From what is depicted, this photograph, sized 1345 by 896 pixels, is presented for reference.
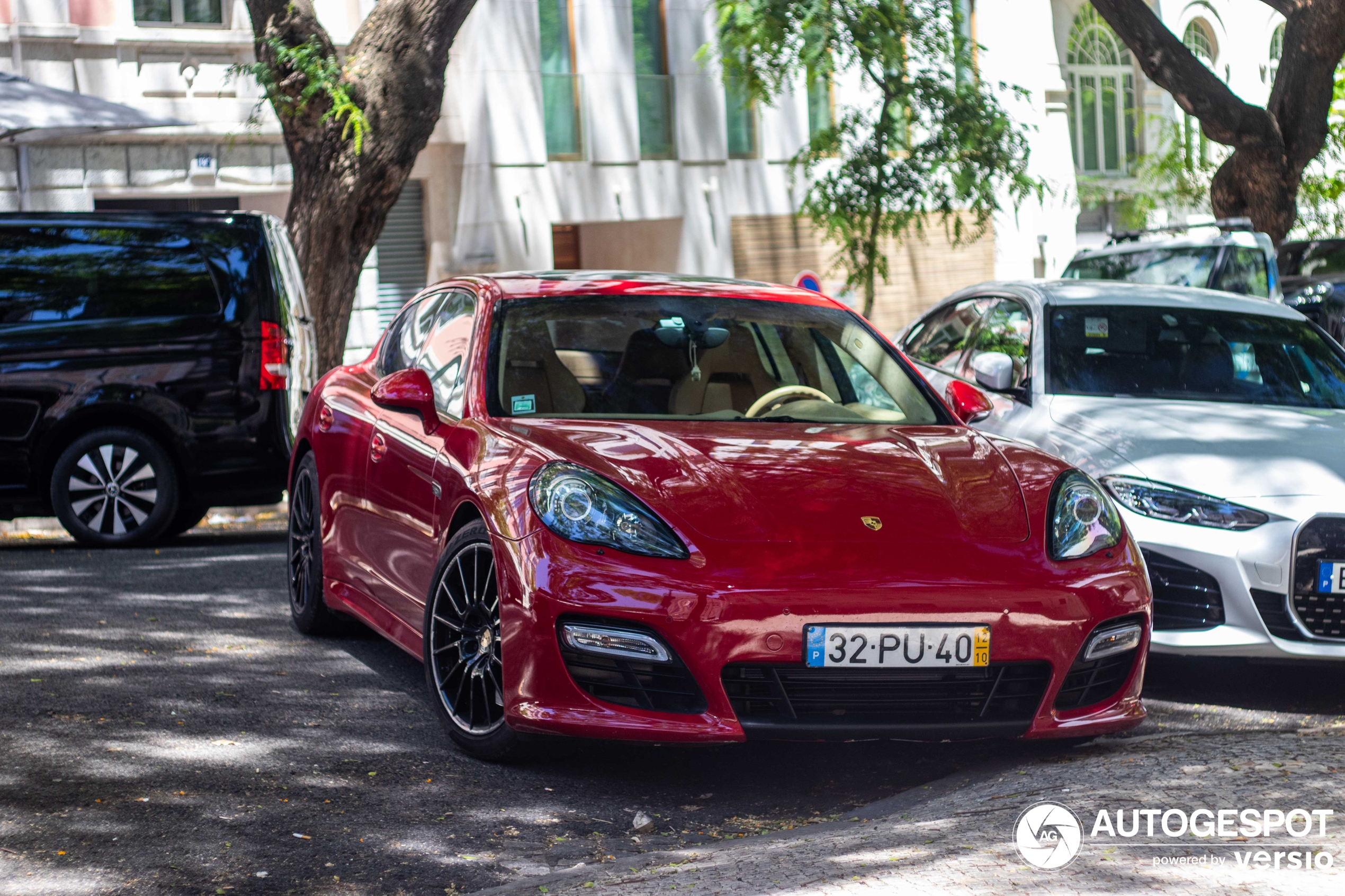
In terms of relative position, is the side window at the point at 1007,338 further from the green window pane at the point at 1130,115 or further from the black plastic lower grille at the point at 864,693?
the green window pane at the point at 1130,115

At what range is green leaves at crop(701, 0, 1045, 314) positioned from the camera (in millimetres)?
17844

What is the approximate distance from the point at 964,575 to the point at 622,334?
66.8 inches

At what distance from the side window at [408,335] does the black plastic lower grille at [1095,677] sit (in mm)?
2825

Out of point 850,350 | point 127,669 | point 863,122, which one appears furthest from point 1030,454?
point 863,122

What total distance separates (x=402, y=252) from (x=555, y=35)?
12.8ft

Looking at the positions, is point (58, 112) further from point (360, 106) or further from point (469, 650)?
point (469, 650)

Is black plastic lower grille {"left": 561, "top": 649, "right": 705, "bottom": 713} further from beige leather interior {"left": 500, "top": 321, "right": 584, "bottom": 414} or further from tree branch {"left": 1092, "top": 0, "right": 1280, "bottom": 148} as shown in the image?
tree branch {"left": 1092, "top": 0, "right": 1280, "bottom": 148}

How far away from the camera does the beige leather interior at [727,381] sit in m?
5.74

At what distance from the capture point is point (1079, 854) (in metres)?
3.90

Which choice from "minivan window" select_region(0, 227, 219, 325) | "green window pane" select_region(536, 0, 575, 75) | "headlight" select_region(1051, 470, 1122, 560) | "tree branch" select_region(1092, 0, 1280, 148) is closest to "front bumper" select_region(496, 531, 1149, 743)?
"headlight" select_region(1051, 470, 1122, 560)

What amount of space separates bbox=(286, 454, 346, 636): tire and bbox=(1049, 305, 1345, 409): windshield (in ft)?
10.4

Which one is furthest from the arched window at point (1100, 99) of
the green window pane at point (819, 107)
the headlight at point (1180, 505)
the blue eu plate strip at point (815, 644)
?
the blue eu plate strip at point (815, 644)

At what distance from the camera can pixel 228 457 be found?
10.0m

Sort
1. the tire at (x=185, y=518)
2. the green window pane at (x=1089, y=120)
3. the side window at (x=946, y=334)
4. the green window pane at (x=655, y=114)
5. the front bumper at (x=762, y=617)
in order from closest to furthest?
the front bumper at (x=762, y=617), the side window at (x=946, y=334), the tire at (x=185, y=518), the green window pane at (x=655, y=114), the green window pane at (x=1089, y=120)
